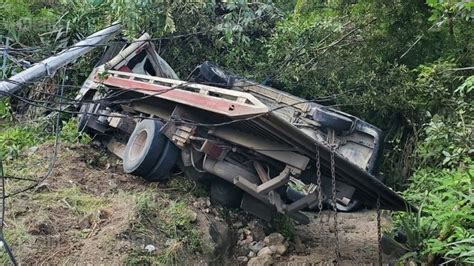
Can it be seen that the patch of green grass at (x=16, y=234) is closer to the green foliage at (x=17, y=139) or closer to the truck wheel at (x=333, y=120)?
the green foliage at (x=17, y=139)

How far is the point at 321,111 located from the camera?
292 inches

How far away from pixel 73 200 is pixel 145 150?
1.03 metres

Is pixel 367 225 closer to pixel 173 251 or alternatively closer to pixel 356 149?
pixel 356 149

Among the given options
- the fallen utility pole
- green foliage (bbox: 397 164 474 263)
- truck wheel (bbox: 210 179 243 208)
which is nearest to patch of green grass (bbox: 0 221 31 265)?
the fallen utility pole

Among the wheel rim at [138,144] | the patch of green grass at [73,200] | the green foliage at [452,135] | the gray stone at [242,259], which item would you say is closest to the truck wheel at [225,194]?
the gray stone at [242,259]

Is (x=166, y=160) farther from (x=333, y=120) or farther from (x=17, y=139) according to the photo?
(x=17, y=139)

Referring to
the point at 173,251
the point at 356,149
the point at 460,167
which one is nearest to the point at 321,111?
the point at 356,149

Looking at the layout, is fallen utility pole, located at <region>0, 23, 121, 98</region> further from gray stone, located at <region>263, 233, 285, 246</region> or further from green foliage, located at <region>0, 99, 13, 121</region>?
green foliage, located at <region>0, 99, 13, 121</region>

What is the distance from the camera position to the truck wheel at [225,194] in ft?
Result: 21.6

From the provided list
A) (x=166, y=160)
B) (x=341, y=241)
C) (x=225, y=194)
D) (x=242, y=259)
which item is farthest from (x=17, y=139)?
(x=341, y=241)

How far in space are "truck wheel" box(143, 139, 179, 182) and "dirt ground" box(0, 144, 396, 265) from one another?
0.69ft

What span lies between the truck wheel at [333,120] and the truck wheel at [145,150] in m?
2.21

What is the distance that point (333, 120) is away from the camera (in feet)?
24.1

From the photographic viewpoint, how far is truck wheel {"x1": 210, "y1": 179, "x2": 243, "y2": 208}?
6.60m
